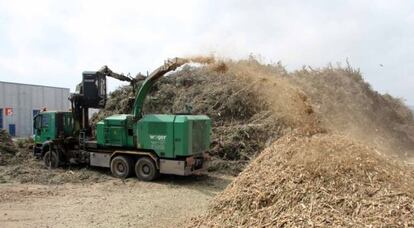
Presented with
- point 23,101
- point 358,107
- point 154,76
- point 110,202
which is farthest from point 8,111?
point 110,202

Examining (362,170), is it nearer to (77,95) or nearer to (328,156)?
(328,156)

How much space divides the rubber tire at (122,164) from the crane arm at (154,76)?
53.6 inches

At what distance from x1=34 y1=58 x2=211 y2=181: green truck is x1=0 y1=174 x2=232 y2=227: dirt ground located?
585 mm

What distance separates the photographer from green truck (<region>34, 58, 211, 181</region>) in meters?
12.9

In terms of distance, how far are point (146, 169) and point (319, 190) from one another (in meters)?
8.32

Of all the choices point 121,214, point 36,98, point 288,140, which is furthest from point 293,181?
point 36,98

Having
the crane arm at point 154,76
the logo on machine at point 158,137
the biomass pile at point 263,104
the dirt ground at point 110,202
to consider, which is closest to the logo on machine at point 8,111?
the biomass pile at point 263,104

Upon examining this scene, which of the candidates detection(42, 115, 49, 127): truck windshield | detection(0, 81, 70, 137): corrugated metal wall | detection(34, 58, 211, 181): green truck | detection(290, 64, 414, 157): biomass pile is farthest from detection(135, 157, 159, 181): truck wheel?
detection(0, 81, 70, 137): corrugated metal wall

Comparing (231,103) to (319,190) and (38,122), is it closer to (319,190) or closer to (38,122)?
(38,122)

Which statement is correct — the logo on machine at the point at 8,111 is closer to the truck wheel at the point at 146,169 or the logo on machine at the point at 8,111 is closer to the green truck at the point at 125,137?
the green truck at the point at 125,137

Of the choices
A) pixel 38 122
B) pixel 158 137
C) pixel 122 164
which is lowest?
pixel 122 164

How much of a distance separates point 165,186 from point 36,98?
103ft

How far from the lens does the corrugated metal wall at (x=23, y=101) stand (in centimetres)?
3708

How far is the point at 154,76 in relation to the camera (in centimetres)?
1352
